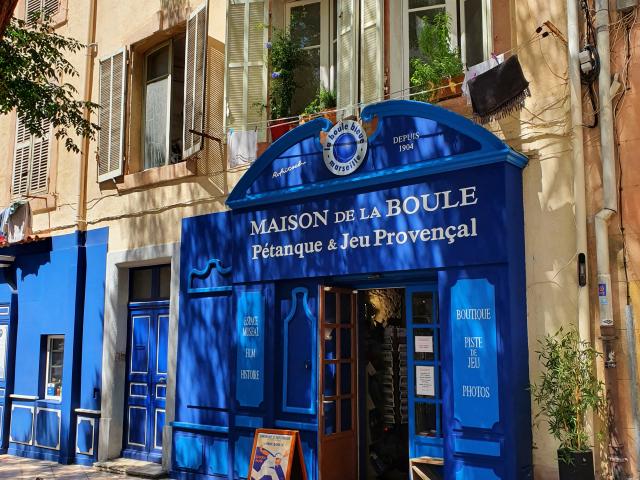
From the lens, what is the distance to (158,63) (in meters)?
11.0

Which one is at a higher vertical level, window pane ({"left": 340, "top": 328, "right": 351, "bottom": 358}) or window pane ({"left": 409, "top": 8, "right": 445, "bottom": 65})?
window pane ({"left": 409, "top": 8, "right": 445, "bottom": 65})

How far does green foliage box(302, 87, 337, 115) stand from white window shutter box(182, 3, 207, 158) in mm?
1657

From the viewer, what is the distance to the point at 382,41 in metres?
7.86

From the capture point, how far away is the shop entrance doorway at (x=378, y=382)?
725cm

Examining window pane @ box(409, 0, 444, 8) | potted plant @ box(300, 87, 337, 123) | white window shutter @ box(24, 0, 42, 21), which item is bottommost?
potted plant @ box(300, 87, 337, 123)

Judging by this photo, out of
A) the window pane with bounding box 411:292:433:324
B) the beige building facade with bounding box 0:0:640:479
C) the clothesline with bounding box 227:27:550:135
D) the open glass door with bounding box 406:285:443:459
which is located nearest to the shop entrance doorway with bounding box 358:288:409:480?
the window pane with bounding box 411:292:433:324

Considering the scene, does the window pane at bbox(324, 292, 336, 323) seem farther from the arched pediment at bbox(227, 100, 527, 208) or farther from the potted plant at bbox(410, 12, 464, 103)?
the potted plant at bbox(410, 12, 464, 103)

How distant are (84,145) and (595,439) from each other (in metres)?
8.91

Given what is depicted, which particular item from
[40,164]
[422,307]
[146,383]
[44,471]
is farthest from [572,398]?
[40,164]

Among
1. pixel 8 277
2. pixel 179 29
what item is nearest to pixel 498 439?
pixel 179 29

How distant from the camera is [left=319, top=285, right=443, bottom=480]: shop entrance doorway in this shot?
286 inches

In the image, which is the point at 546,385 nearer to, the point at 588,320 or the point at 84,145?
the point at 588,320

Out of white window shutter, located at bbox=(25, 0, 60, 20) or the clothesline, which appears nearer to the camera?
the clothesline

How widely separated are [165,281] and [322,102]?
147 inches
